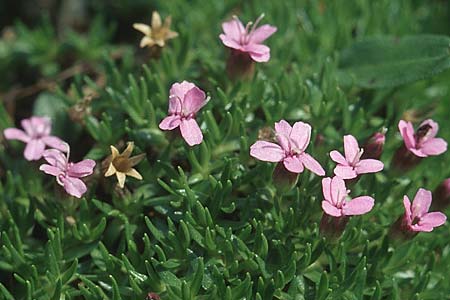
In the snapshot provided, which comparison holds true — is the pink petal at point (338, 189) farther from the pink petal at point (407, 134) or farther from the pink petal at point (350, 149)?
the pink petal at point (407, 134)

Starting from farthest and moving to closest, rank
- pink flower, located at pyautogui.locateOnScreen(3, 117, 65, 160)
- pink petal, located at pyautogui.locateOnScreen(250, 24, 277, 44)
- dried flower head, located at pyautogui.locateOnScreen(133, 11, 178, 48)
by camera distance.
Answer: dried flower head, located at pyautogui.locateOnScreen(133, 11, 178, 48), pink flower, located at pyautogui.locateOnScreen(3, 117, 65, 160), pink petal, located at pyautogui.locateOnScreen(250, 24, 277, 44)

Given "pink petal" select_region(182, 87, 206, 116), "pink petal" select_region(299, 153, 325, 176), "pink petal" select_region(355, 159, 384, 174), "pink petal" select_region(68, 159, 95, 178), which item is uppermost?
"pink petal" select_region(182, 87, 206, 116)

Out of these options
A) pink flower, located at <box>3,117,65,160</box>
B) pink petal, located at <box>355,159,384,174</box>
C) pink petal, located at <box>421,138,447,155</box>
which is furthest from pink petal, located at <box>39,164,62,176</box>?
pink petal, located at <box>421,138,447,155</box>

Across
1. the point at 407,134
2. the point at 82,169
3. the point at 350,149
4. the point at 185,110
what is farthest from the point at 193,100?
the point at 407,134

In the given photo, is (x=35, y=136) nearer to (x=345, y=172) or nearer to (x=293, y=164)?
(x=293, y=164)

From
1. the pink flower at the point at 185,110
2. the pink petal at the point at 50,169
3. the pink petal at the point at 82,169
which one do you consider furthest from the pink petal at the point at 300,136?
the pink petal at the point at 50,169

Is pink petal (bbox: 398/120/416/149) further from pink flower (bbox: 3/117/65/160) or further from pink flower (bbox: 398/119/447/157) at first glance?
pink flower (bbox: 3/117/65/160)

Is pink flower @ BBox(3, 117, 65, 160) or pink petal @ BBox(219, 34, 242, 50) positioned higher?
pink petal @ BBox(219, 34, 242, 50)
